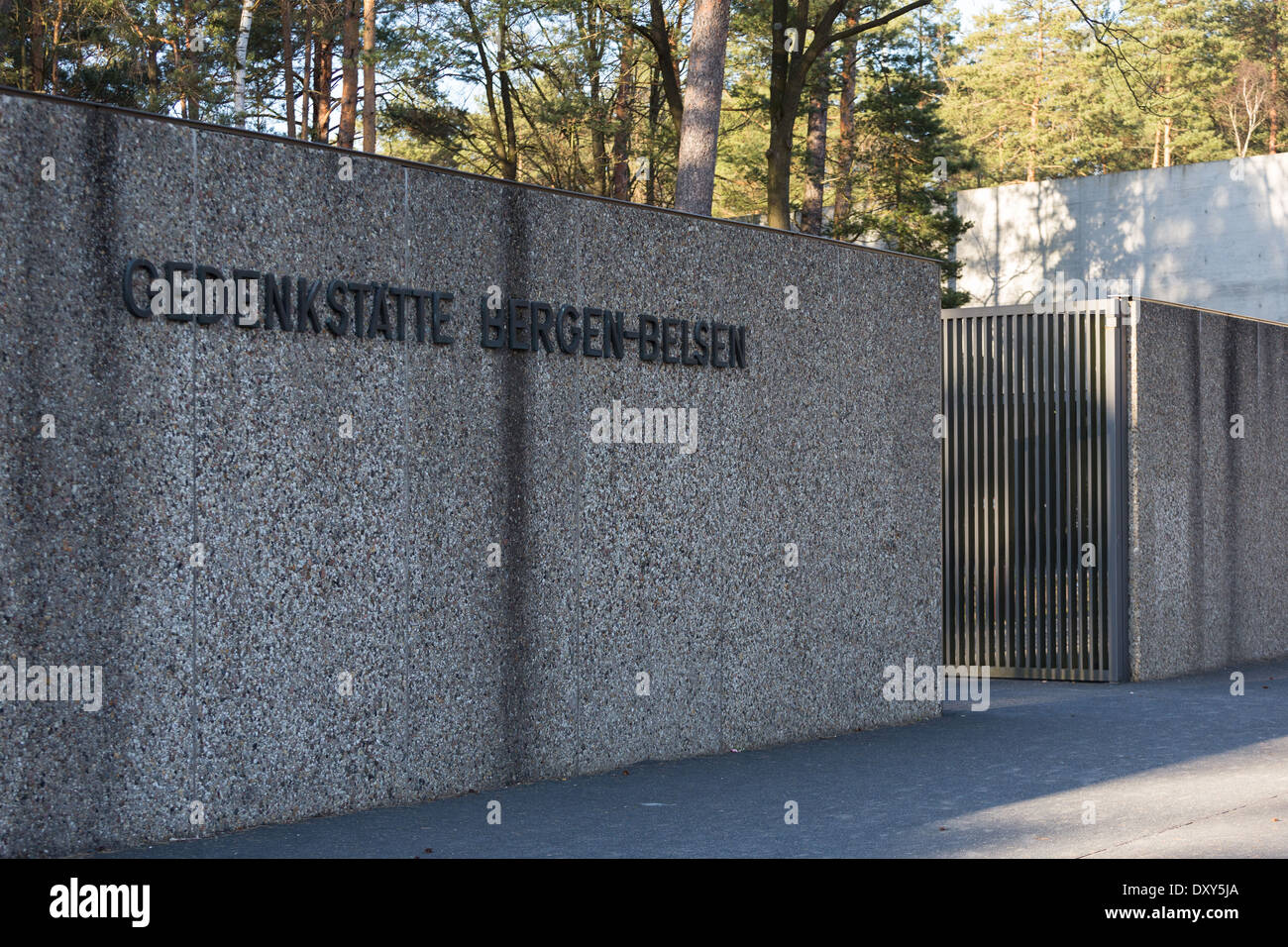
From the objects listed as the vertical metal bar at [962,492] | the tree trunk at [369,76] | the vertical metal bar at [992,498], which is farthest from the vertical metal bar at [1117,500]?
the tree trunk at [369,76]

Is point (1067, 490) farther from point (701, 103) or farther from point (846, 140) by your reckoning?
point (846, 140)

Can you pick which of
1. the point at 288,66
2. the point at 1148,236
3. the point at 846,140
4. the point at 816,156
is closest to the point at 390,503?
the point at 288,66

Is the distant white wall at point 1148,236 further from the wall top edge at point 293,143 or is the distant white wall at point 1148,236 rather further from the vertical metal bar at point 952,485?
the wall top edge at point 293,143

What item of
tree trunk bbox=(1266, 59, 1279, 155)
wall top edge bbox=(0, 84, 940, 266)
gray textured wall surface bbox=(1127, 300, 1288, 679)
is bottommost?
gray textured wall surface bbox=(1127, 300, 1288, 679)

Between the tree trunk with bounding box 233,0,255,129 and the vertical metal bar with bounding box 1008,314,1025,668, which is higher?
the tree trunk with bounding box 233,0,255,129

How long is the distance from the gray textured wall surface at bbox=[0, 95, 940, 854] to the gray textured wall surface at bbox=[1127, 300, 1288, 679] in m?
4.44

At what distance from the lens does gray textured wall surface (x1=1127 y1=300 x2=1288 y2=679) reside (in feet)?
46.4

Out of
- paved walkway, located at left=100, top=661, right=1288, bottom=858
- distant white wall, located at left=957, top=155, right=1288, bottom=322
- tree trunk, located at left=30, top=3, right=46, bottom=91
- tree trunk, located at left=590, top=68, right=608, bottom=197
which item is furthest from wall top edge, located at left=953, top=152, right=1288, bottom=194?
paved walkway, located at left=100, top=661, right=1288, bottom=858

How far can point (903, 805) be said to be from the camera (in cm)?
759

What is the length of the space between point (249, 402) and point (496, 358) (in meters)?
1.63

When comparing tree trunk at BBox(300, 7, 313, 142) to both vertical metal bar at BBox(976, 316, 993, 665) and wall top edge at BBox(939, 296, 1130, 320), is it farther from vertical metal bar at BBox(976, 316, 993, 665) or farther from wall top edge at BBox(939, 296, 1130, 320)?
vertical metal bar at BBox(976, 316, 993, 665)

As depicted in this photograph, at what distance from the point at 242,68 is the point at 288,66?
0.91 metres

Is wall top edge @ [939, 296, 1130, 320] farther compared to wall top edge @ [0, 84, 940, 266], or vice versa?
wall top edge @ [939, 296, 1130, 320]

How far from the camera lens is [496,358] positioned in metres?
8.15
